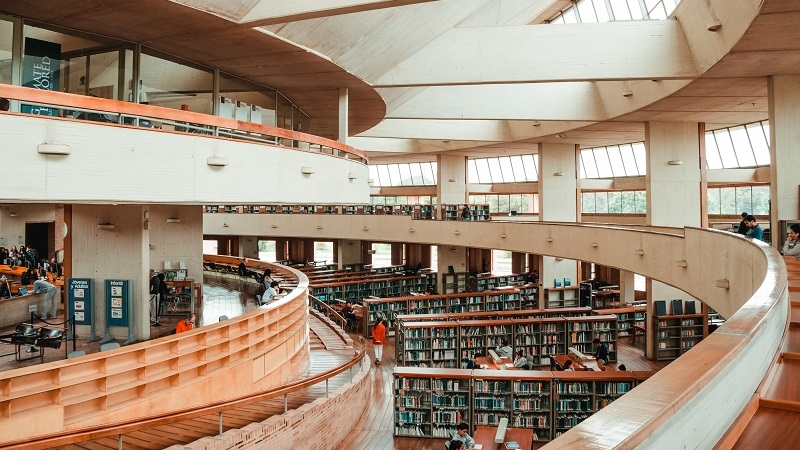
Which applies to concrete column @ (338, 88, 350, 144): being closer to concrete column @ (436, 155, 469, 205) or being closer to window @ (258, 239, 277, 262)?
concrete column @ (436, 155, 469, 205)

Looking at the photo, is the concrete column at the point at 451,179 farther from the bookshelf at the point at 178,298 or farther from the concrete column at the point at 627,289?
the bookshelf at the point at 178,298

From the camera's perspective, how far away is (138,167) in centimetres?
695

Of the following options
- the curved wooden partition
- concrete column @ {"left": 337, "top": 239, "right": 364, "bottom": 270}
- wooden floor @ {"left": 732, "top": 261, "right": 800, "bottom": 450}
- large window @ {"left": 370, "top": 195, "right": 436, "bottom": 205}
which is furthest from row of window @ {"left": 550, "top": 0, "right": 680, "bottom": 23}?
large window @ {"left": 370, "top": 195, "right": 436, "bottom": 205}

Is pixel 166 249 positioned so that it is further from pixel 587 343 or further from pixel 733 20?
pixel 733 20

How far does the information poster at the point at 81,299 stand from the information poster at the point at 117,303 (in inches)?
12.5

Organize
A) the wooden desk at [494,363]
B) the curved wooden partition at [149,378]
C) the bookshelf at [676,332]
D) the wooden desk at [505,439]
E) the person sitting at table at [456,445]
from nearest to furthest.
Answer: the curved wooden partition at [149,378] < the person sitting at table at [456,445] < the wooden desk at [505,439] < the wooden desk at [494,363] < the bookshelf at [676,332]

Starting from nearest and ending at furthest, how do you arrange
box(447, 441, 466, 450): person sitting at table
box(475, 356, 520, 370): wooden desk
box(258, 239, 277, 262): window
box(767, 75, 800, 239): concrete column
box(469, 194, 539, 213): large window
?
box(447, 441, 466, 450): person sitting at table, box(767, 75, 800, 239): concrete column, box(475, 356, 520, 370): wooden desk, box(469, 194, 539, 213): large window, box(258, 239, 277, 262): window

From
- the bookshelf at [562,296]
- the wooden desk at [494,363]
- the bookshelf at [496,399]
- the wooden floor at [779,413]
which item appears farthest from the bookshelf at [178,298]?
the bookshelf at [562,296]

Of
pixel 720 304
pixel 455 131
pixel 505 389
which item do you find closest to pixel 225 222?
pixel 455 131

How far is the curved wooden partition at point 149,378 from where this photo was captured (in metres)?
5.53

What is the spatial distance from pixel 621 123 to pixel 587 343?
21.5 ft

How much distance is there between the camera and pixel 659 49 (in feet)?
35.5

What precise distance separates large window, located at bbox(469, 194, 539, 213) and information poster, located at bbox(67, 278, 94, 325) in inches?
935

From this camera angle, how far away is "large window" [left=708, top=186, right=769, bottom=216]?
22750 mm
